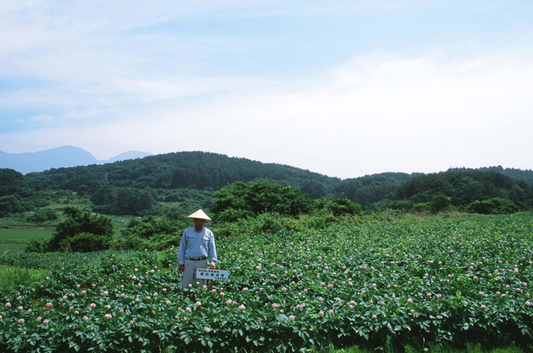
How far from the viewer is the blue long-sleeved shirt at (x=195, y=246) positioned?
545cm

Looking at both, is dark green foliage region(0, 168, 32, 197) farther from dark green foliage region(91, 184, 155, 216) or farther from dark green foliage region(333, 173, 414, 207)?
dark green foliage region(333, 173, 414, 207)

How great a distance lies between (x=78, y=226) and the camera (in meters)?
22.5

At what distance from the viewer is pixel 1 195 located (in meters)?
72.1

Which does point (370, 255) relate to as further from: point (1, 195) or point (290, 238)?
point (1, 195)

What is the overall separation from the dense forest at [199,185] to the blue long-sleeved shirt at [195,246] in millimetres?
28163

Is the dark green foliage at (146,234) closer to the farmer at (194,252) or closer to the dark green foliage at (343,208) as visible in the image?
the dark green foliage at (343,208)

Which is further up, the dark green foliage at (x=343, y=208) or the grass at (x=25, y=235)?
the dark green foliage at (x=343, y=208)

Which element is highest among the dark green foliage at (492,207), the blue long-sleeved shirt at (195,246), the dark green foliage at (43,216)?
the dark green foliage at (43,216)

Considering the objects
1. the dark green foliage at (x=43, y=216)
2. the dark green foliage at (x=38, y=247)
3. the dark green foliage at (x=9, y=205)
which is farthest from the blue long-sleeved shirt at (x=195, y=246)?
the dark green foliage at (x=9, y=205)

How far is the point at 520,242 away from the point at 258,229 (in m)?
7.72

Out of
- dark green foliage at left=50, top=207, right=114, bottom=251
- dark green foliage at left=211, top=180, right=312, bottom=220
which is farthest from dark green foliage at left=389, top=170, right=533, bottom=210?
dark green foliage at left=50, top=207, right=114, bottom=251

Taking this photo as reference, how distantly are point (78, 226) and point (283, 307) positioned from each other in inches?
888

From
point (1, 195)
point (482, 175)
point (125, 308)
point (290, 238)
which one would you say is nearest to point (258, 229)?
point (290, 238)

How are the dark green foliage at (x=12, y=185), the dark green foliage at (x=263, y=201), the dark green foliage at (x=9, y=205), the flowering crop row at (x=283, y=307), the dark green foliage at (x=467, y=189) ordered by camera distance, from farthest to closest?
the dark green foliage at (x=12, y=185) < the dark green foliage at (x=9, y=205) < the dark green foliage at (x=467, y=189) < the dark green foliage at (x=263, y=201) < the flowering crop row at (x=283, y=307)
